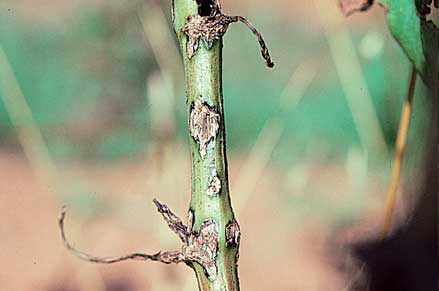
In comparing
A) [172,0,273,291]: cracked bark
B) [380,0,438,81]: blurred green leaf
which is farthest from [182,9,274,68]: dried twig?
[380,0,438,81]: blurred green leaf

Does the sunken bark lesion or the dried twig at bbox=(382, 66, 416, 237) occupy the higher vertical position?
the sunken bark lesion

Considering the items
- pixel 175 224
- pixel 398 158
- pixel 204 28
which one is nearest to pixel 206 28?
pixel 204 28

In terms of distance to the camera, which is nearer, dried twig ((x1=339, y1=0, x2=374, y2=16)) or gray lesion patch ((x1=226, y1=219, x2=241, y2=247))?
gray lesion patch ((x1=226, y1=219, x2=241, y2=247))

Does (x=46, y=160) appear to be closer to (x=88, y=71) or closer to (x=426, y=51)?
(x=88, y=71)

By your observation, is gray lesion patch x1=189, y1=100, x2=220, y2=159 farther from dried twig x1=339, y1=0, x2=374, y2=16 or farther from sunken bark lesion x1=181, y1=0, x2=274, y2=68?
dried twig x1=339, y1=0, x2=374, y2=16

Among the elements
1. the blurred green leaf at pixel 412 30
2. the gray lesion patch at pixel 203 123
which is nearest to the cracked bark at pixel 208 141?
the gray lesion patch at pixel 203 123

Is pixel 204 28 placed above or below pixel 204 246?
above

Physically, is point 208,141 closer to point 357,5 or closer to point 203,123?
point 203,123
